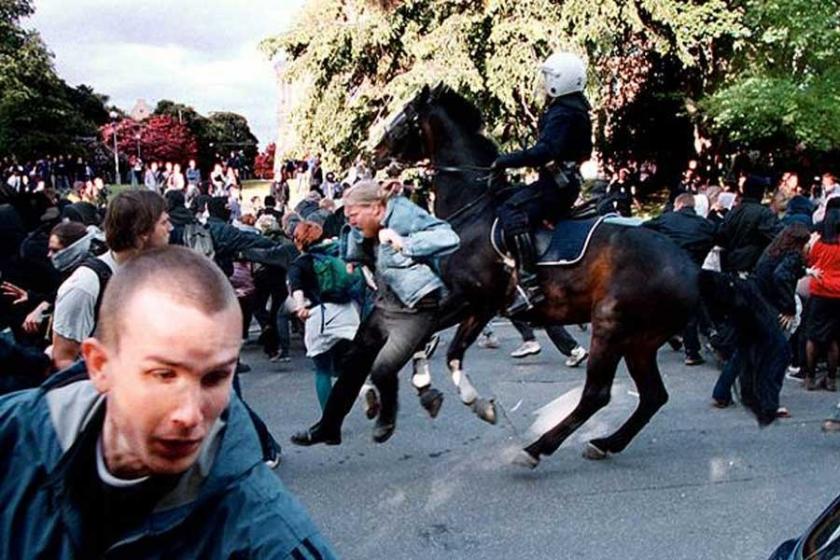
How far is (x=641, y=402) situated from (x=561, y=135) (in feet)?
6.61

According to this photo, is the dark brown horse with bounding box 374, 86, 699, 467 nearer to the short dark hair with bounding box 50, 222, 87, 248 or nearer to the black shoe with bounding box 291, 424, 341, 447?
the black shoe with bounding box 291, 424, 341, 447

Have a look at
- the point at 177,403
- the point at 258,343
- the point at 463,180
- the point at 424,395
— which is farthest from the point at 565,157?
the point at 258,343

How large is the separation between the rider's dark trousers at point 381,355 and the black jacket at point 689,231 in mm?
3622

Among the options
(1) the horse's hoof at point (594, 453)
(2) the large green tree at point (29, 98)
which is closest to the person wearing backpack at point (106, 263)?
(1) the horse's hoof at point (594, 453)

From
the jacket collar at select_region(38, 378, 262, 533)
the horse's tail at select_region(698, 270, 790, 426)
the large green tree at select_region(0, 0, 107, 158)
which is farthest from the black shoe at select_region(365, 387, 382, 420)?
the large green tree at select_region(0, 0, 107, 158)

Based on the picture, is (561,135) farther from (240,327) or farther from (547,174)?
(240,327)

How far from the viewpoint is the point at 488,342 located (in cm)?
1037

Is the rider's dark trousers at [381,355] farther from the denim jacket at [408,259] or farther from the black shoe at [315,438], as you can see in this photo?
the denim jacket at [408,259]

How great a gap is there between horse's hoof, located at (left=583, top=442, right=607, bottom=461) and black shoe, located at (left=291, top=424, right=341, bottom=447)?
1804 mm

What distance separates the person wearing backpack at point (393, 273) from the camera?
17.3 ft

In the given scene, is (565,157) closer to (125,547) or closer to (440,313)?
(440,313)

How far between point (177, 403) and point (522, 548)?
370 centimetres

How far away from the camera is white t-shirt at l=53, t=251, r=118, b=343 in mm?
3945

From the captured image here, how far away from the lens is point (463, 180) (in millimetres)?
6754
